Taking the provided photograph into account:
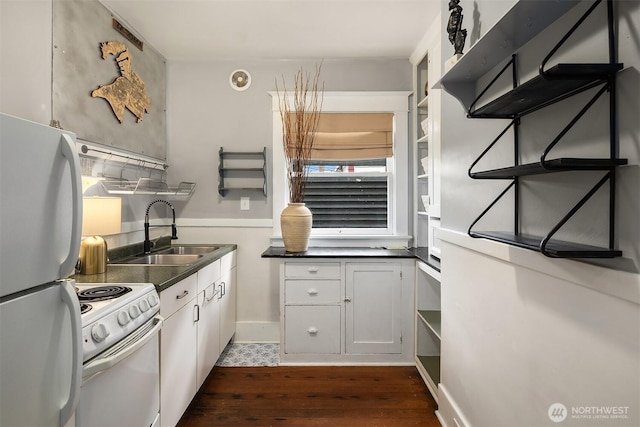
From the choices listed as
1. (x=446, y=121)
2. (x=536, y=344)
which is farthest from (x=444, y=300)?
(x=446, y=121)

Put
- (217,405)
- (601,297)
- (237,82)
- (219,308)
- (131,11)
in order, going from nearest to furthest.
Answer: (601,297)
(217,405)
(131,11)
(219,308)
(237,82)

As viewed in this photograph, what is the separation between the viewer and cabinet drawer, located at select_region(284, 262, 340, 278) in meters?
2.57

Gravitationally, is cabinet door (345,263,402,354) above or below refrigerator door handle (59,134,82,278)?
below

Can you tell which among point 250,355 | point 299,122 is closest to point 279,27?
point 299,122

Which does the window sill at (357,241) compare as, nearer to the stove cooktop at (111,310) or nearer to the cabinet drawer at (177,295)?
the cabinet drawer at (177,295)

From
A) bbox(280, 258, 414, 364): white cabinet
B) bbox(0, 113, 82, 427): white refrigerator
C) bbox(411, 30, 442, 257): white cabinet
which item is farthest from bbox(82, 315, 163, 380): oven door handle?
bbox(411, 30, 442, 257): white cabinet

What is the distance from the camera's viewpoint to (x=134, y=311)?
130cm

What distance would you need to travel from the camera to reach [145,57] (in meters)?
2.67

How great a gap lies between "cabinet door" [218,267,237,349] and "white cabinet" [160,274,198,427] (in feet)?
1.85

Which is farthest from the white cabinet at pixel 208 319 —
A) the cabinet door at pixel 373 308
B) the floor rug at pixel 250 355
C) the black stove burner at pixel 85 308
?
the cabinet door at pixel 373 308

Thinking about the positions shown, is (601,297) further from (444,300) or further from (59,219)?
(59,219)

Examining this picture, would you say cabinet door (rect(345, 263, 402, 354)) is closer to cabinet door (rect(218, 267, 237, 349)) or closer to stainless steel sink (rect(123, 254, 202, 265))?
cabinet door (rect(218, 267, 237, 349))

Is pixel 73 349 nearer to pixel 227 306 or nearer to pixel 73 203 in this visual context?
pixel 73 203

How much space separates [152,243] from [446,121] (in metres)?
2.29
